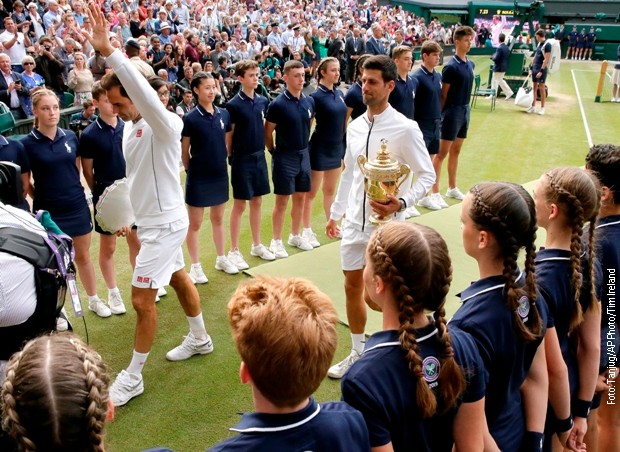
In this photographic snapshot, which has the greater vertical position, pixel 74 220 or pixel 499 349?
pixel 499 349

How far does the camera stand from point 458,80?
25.0 ft

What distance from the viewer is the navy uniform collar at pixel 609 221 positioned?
9.76ft

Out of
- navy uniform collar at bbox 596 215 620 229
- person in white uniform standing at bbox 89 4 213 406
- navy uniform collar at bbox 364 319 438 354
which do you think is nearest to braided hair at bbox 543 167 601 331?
navy uniform collar at bbox 596 215 620 229

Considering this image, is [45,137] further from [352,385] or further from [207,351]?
[352,385]

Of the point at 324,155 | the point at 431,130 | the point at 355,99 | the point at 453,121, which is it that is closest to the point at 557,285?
the point at 324,155

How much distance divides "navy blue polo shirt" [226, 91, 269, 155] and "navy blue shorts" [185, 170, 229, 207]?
0.48 meters

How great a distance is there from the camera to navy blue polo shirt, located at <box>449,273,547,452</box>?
2.18 metres

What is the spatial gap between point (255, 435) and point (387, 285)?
26.7 inches

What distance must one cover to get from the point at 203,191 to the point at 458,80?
4.04 m

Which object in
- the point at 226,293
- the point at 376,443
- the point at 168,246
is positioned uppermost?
the point at 376,443

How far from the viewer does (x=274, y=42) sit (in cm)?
1795

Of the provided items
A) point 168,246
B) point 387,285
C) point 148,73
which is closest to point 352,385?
point 387,285

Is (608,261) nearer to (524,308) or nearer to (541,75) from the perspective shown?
(524,308)

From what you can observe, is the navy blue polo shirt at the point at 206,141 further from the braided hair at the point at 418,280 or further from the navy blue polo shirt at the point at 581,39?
the navy blue polo shirt at the point at 581,39
